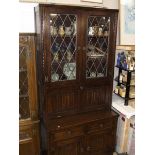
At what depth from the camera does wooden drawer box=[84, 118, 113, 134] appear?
2.26 metres

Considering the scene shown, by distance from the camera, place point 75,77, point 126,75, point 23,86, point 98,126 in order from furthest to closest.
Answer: point 126,75, point 98,126, point 75,77, point 23,86

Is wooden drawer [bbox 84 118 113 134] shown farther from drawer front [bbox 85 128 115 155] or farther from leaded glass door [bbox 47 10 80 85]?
leaded glass door [bbox 47 10 80 85]

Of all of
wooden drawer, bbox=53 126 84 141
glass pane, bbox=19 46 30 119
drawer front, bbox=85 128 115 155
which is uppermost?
glass pane, bbox=19 46 30 119

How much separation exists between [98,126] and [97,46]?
0.95 m

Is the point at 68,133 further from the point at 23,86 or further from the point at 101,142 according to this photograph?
the point at 23,86

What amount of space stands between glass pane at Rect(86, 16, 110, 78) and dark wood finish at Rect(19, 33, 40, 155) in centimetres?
63

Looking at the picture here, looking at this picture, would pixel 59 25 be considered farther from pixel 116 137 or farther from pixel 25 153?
pixel 116 137

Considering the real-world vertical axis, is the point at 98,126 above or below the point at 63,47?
below

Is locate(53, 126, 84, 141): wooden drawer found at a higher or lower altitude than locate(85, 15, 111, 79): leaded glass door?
lower

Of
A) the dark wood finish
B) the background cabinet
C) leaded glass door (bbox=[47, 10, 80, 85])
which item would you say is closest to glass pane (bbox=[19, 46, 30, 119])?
the dark wood finish

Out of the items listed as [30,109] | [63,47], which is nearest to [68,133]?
[30,109]

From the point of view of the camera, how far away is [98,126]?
2.32 metres

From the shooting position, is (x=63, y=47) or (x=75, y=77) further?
(x=75, y=77)
